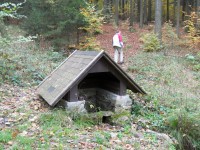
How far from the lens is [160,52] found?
57.4 ft

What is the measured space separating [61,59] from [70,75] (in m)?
7.63

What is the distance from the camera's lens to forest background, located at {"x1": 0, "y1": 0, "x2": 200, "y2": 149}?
6317mm

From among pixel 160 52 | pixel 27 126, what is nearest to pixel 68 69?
pixel 27 126

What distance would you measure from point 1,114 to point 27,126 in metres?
1.15

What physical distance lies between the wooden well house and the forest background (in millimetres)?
483

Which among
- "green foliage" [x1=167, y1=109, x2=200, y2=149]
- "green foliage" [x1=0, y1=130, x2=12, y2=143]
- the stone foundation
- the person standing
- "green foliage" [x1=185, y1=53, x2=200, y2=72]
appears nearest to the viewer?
"green foliage" [x1=0, y1=130, x2=12, y2=143]

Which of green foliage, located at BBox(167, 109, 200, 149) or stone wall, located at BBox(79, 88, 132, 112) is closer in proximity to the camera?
green foliage, located at BBox(167, 109, 200, 149)

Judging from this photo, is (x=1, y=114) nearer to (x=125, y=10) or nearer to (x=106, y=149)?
(x=106, y=149)

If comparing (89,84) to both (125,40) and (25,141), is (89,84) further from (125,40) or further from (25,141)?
(125,40)

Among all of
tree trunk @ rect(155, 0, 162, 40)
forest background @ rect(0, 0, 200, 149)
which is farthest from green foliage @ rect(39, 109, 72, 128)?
tree trunk @ rect(155, 0, 162, 40)

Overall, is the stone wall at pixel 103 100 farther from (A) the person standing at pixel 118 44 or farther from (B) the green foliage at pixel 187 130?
(A) the person standing at pixel 118 44

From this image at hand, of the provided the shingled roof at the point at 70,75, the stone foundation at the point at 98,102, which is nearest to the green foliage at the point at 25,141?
the shingled roof at the point at 70,75

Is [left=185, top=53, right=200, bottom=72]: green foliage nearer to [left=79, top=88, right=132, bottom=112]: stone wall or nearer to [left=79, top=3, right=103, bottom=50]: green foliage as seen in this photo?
[left=79, top=3, right=103, bottom=50]: green foliage

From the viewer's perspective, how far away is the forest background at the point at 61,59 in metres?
6.32
